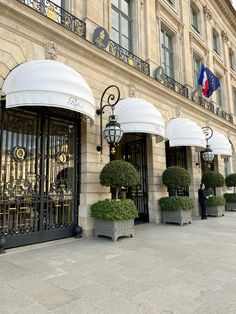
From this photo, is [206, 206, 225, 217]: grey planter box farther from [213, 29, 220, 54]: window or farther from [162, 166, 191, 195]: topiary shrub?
[213, 29, 220, 54]: window

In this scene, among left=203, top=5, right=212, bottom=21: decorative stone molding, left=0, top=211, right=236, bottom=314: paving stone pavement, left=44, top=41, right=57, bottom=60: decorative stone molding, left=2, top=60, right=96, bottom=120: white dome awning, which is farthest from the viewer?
left=203, top=5, right=212, bottom=21: decorative stone molding

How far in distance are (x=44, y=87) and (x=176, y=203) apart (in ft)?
20.8

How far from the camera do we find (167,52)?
14062 mm

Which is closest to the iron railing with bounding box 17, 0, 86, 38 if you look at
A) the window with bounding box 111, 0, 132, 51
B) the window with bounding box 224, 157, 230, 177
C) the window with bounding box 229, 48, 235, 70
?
the window with bounding box 111, 0, 132, 51

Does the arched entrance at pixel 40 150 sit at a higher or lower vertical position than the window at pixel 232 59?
lower

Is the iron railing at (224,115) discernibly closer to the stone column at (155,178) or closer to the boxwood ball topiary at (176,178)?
the stone column at (155,178)

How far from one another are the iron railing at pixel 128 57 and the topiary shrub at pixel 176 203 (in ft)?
17.6

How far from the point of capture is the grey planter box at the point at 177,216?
31.9ft

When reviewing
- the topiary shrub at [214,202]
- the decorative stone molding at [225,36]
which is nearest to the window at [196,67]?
the decorative stone molding at [225,36]

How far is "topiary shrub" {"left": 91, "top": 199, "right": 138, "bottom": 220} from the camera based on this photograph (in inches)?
277

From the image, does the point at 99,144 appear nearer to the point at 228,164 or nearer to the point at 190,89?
the point at 190,89

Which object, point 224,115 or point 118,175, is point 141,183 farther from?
point 224,115

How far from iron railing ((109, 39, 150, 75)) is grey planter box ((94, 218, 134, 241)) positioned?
6.09 m

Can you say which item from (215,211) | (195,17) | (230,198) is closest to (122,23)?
(195,17)
